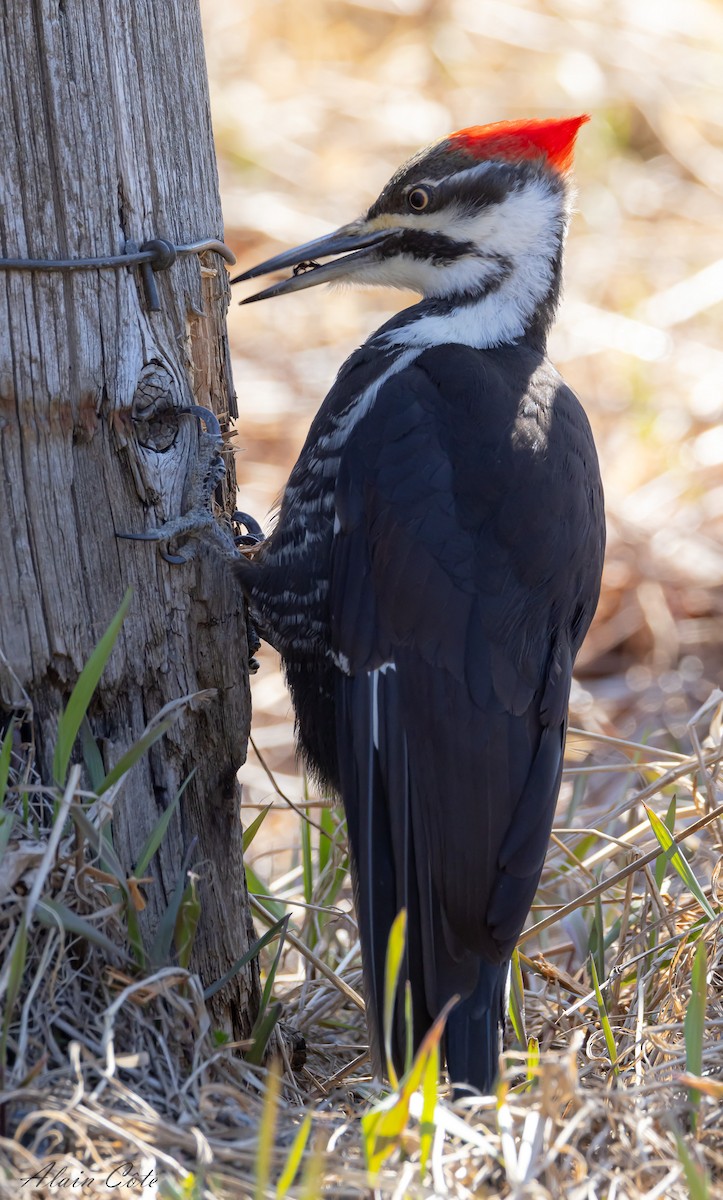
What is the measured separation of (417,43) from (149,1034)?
734 cm

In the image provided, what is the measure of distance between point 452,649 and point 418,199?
99 centimetres

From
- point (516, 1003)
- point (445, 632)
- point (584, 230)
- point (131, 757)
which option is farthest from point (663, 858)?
point (584, 230)

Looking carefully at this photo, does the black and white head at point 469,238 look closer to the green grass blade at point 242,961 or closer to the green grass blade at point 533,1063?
the green grass blade at point 242,961

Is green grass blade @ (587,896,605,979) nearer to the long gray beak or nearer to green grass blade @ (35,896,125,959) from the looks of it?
green grass blade @ (35,896,125,959)

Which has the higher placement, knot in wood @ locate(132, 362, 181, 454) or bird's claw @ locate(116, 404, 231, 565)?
knot in wood @ locate(132, 362, 181, 454)

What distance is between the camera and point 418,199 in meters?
2.56

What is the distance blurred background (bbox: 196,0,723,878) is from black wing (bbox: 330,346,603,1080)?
71.0 inches

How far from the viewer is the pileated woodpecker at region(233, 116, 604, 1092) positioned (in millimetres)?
2090

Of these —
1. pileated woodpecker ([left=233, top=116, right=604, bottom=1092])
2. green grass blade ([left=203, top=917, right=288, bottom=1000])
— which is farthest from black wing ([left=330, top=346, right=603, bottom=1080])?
green grass blade ([left=203, top=917, right=288, bottom=1000])

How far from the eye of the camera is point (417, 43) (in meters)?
7.83

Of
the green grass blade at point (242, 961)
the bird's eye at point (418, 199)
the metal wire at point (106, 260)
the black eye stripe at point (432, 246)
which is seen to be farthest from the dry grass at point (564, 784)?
the bird's eye at point (418, 199)

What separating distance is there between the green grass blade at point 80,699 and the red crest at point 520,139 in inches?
50.8

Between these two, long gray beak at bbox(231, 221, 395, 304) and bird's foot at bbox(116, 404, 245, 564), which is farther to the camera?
long gray beak at bbox(231, 221, 395, 304)

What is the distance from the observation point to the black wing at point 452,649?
209 centimetres
